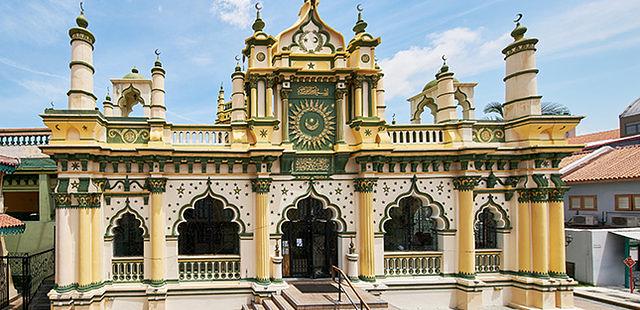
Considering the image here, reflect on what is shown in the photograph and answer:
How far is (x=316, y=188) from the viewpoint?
1371 centimetres

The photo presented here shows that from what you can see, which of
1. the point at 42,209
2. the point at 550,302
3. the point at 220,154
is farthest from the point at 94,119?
the point at 550,302

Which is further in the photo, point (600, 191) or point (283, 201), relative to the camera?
point (600, 191)

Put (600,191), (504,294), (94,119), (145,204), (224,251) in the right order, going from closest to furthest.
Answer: (94,119) → (145,204) → (504,294) → (224,251) → (600,191)

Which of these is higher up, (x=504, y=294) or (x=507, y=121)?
(x=507, y=121)

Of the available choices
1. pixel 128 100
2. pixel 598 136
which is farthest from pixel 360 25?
pixel 598 136

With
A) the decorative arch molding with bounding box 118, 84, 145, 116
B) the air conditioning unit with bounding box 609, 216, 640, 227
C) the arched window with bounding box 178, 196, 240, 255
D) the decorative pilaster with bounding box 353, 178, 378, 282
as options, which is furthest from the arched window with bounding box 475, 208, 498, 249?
the decorative arch molding with bounding box 118, 84, 145, 116

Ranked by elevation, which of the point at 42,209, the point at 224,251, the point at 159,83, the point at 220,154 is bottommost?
the point at 224,251

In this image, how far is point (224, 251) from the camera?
15.2 m

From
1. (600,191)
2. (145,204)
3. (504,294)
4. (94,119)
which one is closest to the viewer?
(94,119)

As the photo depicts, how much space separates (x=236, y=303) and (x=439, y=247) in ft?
22.6

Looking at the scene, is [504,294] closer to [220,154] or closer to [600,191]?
[600,191]

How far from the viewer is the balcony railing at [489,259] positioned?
14.2 meters

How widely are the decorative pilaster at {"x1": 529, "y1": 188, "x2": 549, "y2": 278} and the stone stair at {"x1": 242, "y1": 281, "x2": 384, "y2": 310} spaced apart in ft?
18.1

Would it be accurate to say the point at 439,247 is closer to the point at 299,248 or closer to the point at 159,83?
the point at 299,248
